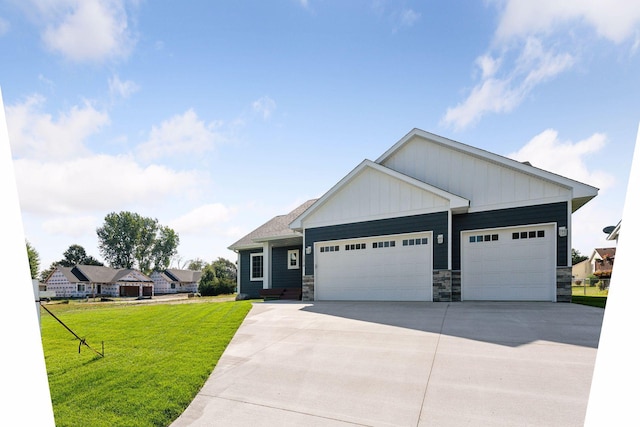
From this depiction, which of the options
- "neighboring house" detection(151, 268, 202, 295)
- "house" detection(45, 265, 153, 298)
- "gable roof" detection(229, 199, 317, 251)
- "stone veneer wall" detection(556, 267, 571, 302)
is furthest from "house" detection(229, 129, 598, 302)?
"neighboring house" detection(151, 268, 202, 295)

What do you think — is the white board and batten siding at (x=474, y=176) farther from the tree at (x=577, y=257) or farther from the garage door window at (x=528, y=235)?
the tree at (x=577, y=257)

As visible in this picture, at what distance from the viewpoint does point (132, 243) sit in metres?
76.2

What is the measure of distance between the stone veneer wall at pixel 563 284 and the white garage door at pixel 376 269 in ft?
12.1

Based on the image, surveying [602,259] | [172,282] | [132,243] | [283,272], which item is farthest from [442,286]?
[132,243]

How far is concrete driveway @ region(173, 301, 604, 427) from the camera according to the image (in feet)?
11.6

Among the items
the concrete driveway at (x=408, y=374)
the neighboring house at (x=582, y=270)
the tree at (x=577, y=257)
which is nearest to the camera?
the concrete driveway at (x=408, y=374)

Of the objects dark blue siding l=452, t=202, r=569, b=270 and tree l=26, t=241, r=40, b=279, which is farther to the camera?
tree l=26, t=241, r=40, b=279

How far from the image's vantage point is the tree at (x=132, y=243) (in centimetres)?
7556

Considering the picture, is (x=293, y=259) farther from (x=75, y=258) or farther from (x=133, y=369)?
(x=75, y=258)

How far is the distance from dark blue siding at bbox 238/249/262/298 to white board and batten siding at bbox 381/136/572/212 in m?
8.99

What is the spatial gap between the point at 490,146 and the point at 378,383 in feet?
34.5

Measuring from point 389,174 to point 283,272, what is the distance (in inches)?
296

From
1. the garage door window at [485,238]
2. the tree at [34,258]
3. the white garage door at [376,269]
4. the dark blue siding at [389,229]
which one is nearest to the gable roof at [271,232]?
the dark blue siding at [389,229]

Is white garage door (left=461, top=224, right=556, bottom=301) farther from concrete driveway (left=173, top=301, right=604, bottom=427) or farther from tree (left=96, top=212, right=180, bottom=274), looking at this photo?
tree (left=96, top=212, right=180, bottom=274)
